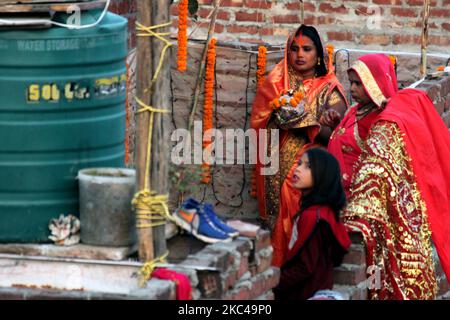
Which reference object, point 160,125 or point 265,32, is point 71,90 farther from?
point 265,32

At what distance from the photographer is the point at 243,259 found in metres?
5.11

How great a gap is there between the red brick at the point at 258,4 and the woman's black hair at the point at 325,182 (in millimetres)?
4630

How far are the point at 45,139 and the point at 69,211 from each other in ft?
1.02

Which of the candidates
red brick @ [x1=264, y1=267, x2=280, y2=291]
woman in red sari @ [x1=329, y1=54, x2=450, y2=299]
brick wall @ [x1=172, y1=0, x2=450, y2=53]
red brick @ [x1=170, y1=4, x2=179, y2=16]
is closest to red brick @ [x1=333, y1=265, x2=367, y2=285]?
woman in red sari @ [x1=329, y1=54, x2=450, y2=299]

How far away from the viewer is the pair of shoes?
16.8 ft

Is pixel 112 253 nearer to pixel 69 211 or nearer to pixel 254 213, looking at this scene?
pixel 69 211

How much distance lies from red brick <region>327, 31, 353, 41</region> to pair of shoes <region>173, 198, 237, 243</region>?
5448 mm

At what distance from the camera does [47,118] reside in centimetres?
521

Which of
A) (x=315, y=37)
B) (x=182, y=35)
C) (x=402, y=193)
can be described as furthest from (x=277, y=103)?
(x=402, y=193)

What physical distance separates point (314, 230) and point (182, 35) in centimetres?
314

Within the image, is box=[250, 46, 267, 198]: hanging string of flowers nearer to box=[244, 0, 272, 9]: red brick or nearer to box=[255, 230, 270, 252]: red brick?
box=[244, 0, 272, 9]: red brick

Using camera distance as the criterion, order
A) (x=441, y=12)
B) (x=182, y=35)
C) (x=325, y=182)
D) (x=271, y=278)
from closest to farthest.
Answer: (x=271, y=278) < (x=325, y=182) < (x=182, y=35) < (x=441, y=12)

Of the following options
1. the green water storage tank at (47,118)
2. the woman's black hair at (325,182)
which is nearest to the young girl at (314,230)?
the woman's black hair at (325,182)
